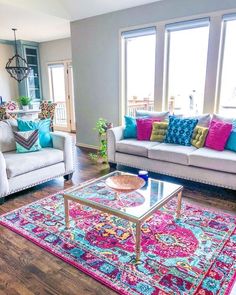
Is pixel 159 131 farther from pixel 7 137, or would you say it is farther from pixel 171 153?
pixel 7 137

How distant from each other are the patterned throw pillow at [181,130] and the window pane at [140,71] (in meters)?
1.10

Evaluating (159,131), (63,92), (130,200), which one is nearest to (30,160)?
(130,200)

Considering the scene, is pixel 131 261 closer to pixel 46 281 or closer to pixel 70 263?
pixel 70 263

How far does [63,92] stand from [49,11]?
10.9 ft

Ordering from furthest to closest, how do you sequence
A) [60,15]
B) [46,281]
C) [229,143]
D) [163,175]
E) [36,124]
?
[60,15], [163,175], [36,124], [229,143], [46,281]

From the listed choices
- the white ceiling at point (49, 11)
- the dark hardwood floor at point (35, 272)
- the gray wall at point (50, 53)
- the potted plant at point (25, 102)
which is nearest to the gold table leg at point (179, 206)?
the dark hardwood floor at point (35, 272)

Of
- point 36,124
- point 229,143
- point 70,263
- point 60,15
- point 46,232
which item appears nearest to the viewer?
point 70,263

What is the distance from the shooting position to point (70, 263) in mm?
1979

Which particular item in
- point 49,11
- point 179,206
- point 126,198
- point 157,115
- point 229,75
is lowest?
point 179,206

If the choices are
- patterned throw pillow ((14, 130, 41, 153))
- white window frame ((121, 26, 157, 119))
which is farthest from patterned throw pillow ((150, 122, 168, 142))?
patterned throw pillow ((14, 130, 41, 153))

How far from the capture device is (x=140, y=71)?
4.90m

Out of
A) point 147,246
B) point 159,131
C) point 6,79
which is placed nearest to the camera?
point 147,246

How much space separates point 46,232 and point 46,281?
63 cm

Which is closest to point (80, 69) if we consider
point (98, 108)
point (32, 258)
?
point (98, 108)
